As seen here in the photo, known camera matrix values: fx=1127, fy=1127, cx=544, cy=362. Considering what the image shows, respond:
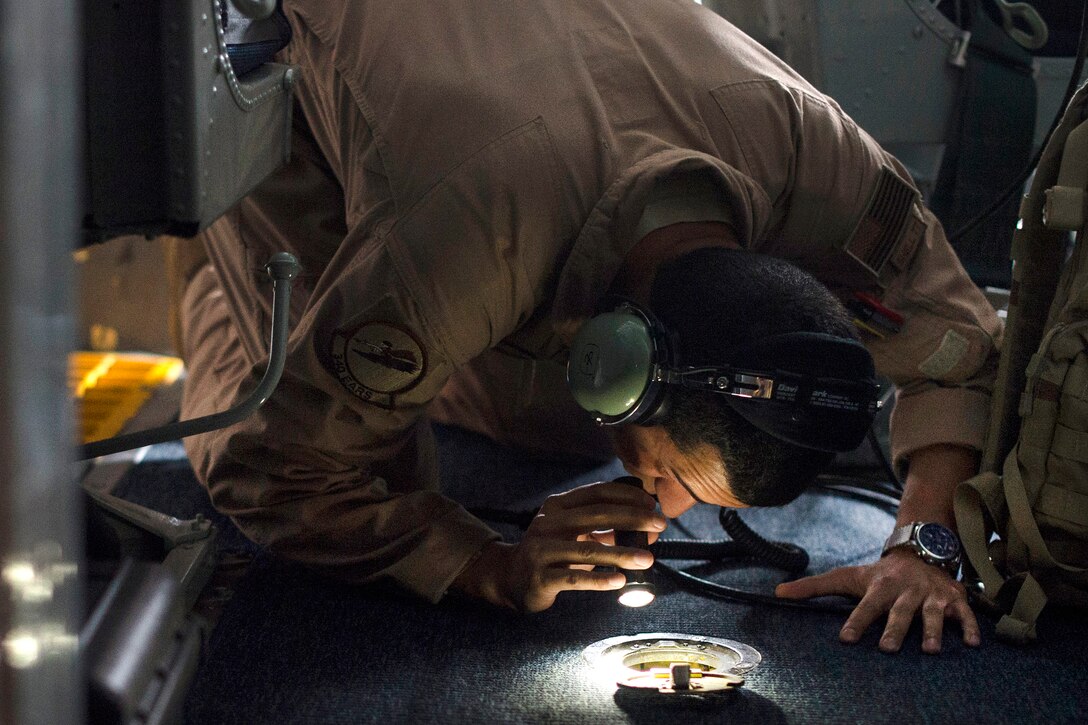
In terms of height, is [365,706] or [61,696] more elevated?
[61,696]

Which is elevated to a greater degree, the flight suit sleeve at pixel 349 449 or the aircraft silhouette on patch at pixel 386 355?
the aircraft silhouette on patch at pixel 386 355

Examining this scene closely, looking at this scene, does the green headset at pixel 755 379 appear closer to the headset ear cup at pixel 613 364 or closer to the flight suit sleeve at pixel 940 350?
the headset ear cup at pixel 613 364

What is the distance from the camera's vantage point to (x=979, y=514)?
4.94 ft

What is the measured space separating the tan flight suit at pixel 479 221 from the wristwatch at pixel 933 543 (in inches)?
6.8

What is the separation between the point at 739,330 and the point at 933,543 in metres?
0.45

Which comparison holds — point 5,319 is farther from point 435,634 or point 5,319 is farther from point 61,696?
point 435,634

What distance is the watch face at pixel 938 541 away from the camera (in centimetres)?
149

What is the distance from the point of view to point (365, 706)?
122cm

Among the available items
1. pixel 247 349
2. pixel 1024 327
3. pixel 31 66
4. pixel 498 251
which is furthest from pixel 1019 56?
pixel 31 66

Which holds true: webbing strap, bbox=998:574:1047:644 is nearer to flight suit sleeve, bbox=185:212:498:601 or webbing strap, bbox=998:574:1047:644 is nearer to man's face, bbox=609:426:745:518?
man's face, bbox=609:426:745:518

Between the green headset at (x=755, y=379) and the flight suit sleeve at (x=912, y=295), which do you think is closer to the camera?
the green headset at (x=755, y=379)

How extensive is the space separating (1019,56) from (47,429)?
6.83 feet

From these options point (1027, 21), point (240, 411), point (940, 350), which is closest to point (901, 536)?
point (940, 350)

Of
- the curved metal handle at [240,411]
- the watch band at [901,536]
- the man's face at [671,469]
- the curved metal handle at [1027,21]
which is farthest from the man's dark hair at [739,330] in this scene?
the curved metal handle at [1027,21]
